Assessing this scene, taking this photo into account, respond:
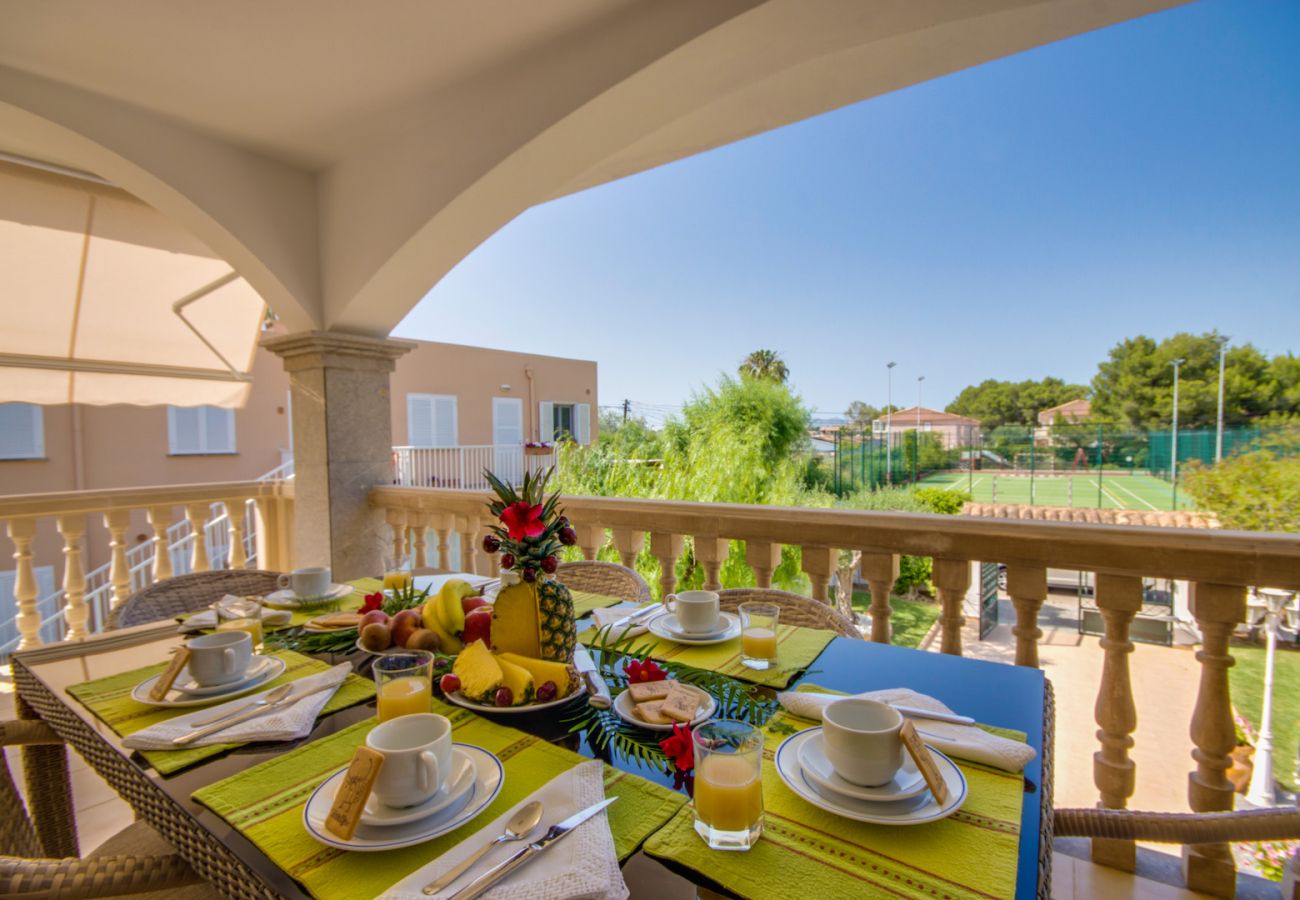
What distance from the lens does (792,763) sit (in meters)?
0.73

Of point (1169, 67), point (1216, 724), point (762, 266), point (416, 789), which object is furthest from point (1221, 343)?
point (416, 789)

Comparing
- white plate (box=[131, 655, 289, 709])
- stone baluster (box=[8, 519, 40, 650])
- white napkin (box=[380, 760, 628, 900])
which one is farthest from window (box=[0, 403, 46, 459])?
white napkin (box=[380, 760, 628, 900])

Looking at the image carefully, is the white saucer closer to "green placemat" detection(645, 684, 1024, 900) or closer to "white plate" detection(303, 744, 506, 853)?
"white plate" detection(303, 744, 506, 853)

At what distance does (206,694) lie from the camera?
3.28ft

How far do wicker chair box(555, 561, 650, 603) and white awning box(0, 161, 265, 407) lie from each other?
9.26 feet

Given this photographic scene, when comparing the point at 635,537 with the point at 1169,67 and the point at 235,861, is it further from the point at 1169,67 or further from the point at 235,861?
the point at 1169,67

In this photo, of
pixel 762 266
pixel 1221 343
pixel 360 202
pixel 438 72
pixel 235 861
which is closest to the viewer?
pixel 235 861

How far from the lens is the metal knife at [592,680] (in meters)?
0.92

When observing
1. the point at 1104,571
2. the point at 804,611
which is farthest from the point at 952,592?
the point at 804,611

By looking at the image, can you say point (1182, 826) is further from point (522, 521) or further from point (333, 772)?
point (333, 772)

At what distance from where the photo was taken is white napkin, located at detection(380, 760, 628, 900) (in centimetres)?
51

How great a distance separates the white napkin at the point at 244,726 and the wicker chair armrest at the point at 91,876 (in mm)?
151

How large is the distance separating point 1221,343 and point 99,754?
28078 mm

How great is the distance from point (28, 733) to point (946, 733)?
5.44 feet
